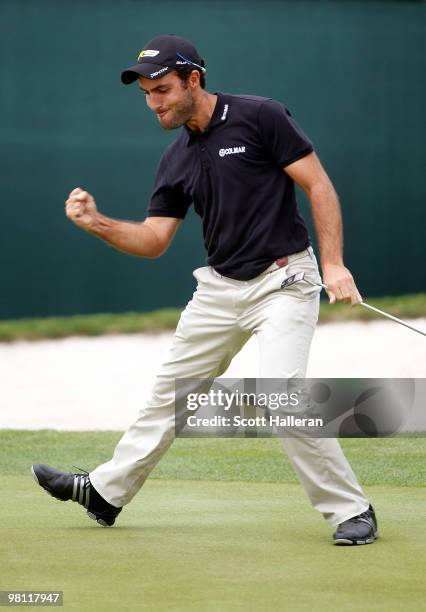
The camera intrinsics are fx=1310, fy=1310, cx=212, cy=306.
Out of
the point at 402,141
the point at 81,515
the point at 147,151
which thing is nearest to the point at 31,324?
the point at 147,151

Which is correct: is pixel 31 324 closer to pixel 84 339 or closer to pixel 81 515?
pixel 84 339

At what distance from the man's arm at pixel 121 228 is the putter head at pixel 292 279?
65 cm

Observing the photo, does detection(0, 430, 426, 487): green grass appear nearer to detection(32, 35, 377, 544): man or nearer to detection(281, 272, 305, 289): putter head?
detection(32, 35, 377, 544): man

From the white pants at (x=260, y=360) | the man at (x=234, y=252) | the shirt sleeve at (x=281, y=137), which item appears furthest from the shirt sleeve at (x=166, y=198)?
the shirt sleeve at (x=281, y=137)

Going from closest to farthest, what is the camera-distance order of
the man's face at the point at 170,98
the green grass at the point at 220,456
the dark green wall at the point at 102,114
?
1. the man's face at the point at 170,98
2. the green grass at the point at 220,456
3. the dark green wall at the point at 102,114

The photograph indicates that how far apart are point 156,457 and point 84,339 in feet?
21.4

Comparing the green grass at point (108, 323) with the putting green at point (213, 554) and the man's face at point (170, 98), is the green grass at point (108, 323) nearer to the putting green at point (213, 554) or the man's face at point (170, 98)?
the putting green at point (213, 554)

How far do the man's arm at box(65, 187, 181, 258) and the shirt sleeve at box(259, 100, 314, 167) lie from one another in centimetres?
63

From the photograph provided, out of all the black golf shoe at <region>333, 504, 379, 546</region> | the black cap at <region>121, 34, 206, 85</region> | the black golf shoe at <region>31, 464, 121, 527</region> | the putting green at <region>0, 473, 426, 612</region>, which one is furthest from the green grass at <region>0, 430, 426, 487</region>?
the black cap at <region>121, 34, 206, 85</region>

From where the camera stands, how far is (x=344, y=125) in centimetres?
1152

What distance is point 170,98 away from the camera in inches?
190

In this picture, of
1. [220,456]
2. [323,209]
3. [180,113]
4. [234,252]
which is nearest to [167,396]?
[234,252]

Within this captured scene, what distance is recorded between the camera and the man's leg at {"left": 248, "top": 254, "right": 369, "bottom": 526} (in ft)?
15.1

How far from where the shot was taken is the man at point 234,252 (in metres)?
4.64
